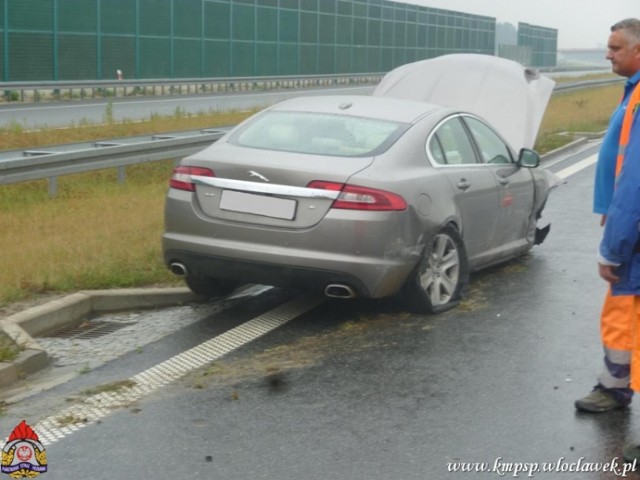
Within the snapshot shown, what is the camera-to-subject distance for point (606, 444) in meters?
5.46

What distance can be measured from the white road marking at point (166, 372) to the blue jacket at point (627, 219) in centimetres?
242

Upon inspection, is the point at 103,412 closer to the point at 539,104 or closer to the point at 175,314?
the point at 175,314

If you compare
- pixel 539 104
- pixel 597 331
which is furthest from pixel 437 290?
pixel 539 104

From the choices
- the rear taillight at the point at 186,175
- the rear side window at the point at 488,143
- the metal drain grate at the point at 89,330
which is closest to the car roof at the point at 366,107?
the rear side window at the point at 488,143

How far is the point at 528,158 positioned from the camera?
9.62 meters

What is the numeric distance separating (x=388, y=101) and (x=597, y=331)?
2538 mm

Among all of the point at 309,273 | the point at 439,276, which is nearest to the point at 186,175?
the point at 309,273

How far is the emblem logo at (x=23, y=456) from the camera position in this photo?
5.10 meters

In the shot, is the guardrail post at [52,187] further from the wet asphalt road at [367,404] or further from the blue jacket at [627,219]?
the blue jacket at [627,219]

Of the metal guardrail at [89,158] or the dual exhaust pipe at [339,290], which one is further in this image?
the metal guardrail at [89,158]

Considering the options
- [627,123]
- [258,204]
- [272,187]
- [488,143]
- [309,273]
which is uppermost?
[627,123]

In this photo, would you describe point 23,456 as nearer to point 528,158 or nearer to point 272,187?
point 272,187

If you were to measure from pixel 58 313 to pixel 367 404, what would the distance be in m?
2.63

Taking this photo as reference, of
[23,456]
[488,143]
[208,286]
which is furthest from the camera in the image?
[488,143]
